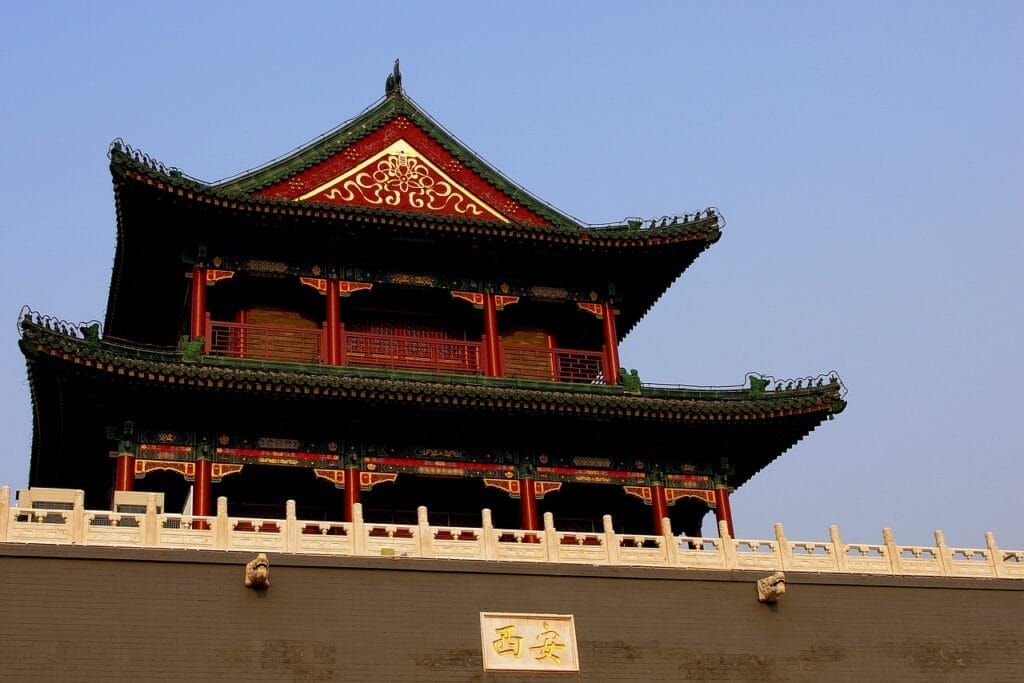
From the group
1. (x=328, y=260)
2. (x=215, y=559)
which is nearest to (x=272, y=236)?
(x=328, y=260)

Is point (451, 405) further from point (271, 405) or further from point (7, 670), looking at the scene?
point (7, 670)

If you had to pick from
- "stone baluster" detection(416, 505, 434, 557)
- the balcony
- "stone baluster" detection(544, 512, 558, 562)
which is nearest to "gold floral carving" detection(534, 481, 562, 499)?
the balcony

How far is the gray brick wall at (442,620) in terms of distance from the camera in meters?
18.6

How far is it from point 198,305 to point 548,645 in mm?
9422

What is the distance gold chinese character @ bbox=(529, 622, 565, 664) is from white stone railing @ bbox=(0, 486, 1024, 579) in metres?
1.19

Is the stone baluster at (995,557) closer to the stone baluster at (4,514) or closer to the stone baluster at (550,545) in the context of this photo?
the stone baluster at (550,545)

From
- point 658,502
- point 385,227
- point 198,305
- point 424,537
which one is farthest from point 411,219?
point 424,537

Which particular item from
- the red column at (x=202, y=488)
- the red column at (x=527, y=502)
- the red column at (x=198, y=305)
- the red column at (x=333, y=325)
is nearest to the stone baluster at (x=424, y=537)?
the red column at (x=527, y=502)

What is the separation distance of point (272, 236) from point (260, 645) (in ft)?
31.4

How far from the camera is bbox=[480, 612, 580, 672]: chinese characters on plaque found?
19875 mm

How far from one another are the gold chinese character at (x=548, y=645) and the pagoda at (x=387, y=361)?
478cm

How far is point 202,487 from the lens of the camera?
23.5 metres

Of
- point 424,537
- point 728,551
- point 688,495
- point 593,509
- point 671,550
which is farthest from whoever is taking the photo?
point 593,509

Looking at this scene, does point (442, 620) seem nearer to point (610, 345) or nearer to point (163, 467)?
point (163, 467)
